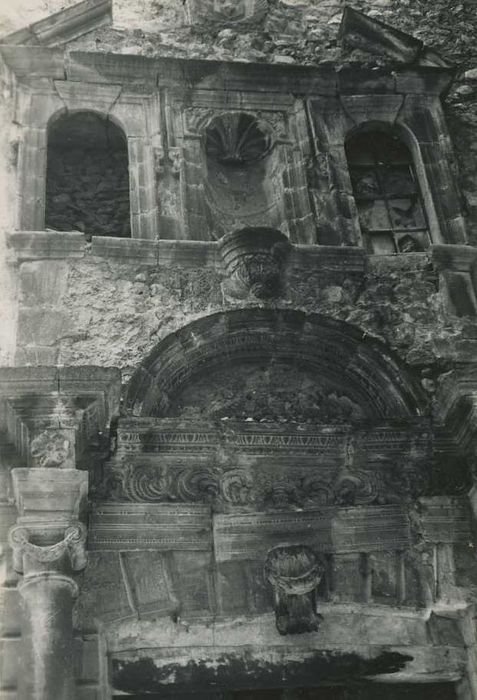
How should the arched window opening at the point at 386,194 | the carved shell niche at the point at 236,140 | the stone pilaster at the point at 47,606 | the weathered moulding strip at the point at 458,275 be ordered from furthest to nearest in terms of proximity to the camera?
the carved shell niche at the point at 236,140 → the arched window opening at the point at 386,194 → the weathered moulding strip at the point at 458,275 → the stone pilaster at the point at 47,606

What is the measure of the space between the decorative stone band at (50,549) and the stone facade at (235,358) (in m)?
0.01

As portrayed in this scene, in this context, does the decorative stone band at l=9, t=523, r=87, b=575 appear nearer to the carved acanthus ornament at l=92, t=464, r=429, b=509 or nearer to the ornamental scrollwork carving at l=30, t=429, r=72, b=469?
the ornamental scrollwork carving at l=30, t=429, r=72, b=469

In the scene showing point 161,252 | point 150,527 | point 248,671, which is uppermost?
point 161,252

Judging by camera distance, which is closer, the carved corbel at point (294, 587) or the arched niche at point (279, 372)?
the carved corbel at point (294, 587)

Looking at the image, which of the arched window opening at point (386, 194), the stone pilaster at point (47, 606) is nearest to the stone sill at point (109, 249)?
the arched window opening at point (386, 194)

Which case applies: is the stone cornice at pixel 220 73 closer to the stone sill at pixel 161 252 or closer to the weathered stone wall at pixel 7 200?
the weathered stone wall at pixel 7 200

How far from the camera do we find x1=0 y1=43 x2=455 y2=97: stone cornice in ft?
27.8

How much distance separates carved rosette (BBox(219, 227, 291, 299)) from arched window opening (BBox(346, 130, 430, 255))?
115 cm

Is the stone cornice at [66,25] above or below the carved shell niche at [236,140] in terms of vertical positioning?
above

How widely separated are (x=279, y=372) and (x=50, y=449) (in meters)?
1.98

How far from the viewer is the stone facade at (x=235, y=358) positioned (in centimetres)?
609

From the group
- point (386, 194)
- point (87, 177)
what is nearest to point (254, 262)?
point (386, 194)

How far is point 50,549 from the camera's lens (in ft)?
18.8

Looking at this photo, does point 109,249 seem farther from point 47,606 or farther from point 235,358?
point 47,606
